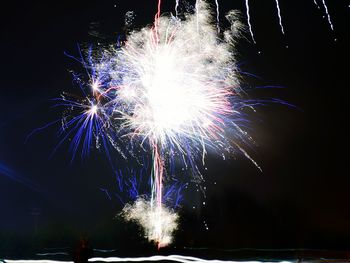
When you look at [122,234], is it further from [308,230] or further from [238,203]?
[308,230]

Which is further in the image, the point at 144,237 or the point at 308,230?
the point at 308,230

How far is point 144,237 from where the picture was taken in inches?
1238

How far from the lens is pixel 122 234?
3381 centimetres

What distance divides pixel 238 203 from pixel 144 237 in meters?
16.2

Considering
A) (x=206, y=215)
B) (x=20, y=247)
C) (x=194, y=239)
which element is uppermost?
(x=206, y=215)

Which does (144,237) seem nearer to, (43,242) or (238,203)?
(43,242)

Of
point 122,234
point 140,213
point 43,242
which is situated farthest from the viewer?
point 122,234

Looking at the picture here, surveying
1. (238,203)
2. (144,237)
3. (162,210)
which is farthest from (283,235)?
(162,210)

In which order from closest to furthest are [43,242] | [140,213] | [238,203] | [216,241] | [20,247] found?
[140,213], [20,247], [43,242], [216,241], [238,203]

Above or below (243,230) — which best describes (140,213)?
below

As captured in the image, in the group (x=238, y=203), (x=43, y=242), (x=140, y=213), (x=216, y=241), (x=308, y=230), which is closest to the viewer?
(x=140, y=213)

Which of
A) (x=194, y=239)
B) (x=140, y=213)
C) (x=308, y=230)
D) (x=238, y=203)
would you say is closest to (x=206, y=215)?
(x=238, y=203)

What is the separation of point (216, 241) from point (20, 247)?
53.7 feet

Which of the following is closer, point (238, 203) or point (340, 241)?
point (340, 241)
